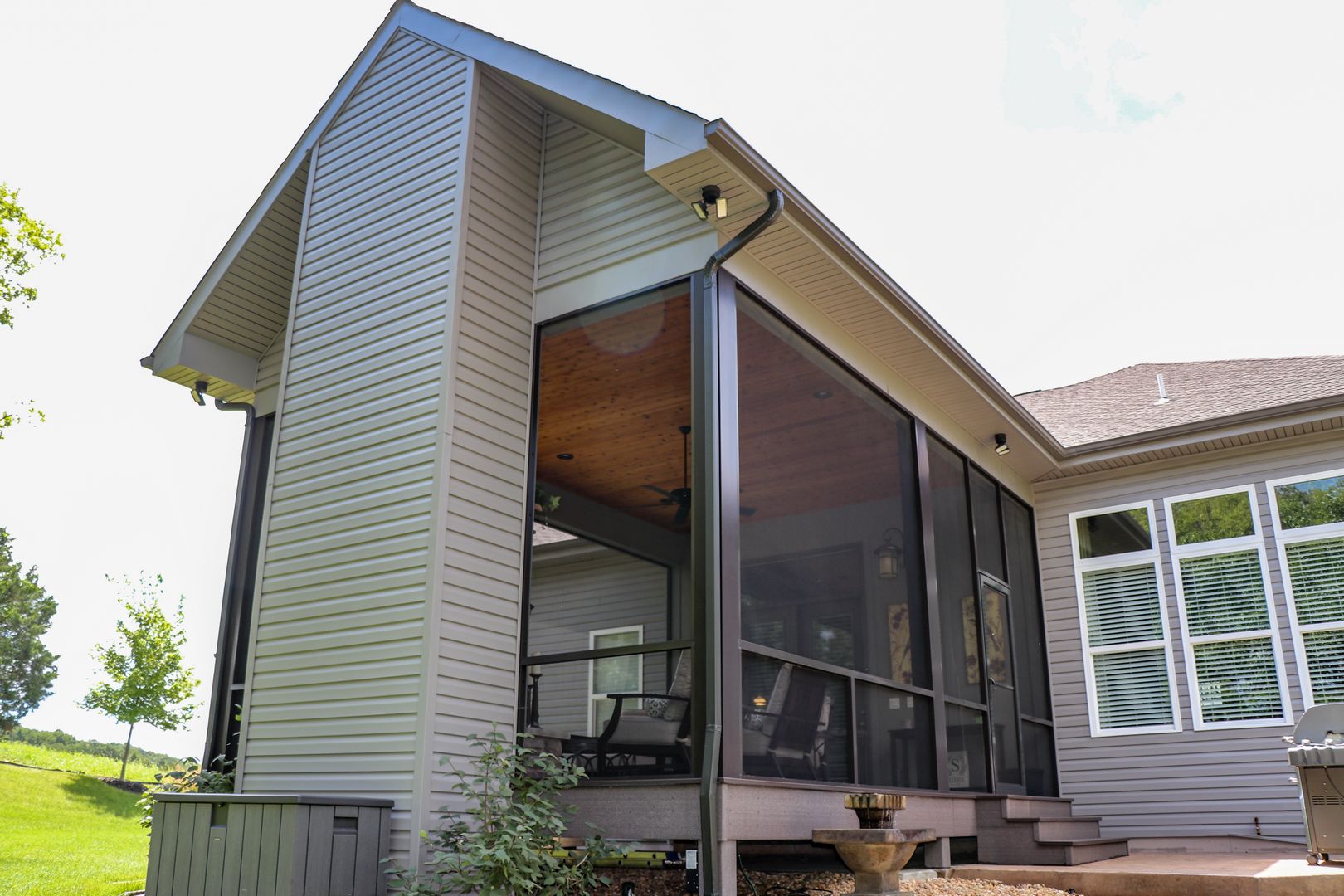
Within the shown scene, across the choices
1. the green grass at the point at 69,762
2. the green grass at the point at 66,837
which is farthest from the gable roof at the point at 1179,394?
the green grass at the point at 69,762

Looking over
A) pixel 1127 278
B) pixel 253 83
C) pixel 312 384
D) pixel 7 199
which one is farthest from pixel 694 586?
pixel 1127 278

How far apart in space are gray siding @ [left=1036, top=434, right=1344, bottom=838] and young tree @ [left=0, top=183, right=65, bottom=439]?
10.9 meters

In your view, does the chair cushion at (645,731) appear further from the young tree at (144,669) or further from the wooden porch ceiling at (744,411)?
the young tree at (144,669)

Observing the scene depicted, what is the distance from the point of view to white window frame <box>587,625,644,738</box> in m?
6.09

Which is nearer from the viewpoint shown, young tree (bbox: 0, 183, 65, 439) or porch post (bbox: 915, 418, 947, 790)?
porch post (bbox: 915, 418, 947, 790)

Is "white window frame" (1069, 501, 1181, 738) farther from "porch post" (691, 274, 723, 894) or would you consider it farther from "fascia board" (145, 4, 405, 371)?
"fascia board" (145, 4, 405, 371)

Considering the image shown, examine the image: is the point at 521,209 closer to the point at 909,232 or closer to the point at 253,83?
the point at 253,83

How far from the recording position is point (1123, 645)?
28.1 feet

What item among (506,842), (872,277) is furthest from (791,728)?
(872,277)

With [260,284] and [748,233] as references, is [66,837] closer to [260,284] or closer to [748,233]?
[260,284]

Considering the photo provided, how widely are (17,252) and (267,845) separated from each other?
10.2m

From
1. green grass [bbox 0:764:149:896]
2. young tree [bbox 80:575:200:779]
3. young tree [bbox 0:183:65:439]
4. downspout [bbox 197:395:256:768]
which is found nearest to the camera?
downspout [bbox 197:395:256:768]

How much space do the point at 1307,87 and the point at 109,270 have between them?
25.3 m

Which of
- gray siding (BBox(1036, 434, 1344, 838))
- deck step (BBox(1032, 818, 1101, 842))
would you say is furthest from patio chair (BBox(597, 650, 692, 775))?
gray siding (BBox(1036, 434, 1344, 838))
